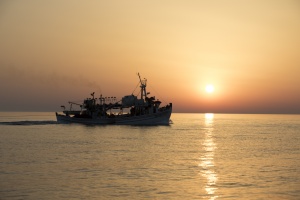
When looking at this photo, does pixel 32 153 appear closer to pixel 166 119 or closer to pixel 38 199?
pixel 38 199

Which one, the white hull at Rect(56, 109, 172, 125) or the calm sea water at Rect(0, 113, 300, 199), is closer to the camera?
the calm sea water at Rect(0, 113, 300, 199)

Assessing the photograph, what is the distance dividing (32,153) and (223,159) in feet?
79.5

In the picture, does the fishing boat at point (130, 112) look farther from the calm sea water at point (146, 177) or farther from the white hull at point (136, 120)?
the calm sea water at point (146, 177)

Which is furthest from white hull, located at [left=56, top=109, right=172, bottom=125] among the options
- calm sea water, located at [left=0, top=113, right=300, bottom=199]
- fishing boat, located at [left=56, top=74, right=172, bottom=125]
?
calm sea water, located at [left=0, top=113, right=300, bottom=199]

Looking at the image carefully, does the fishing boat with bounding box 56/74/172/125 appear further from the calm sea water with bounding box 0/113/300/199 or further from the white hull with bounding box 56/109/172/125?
the calm sea water with bounding box 0/113/300/199

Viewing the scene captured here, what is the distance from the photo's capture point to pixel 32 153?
173ft

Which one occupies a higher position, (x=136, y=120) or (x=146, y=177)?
(x=136, y=120)

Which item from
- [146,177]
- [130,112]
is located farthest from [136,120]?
[146,177]

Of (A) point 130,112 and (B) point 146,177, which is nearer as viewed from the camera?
(B) point 146,177

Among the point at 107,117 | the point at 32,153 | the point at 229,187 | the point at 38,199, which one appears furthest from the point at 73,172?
the point at 107,117

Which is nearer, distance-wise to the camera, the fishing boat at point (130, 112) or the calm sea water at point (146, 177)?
the calm sea water at point (146, 177)

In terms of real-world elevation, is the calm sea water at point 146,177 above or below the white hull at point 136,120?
below

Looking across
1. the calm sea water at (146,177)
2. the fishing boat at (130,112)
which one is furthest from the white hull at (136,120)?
the calm sea water at (146,177)

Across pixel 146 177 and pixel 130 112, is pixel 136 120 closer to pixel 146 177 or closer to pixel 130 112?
pixel 130 112
